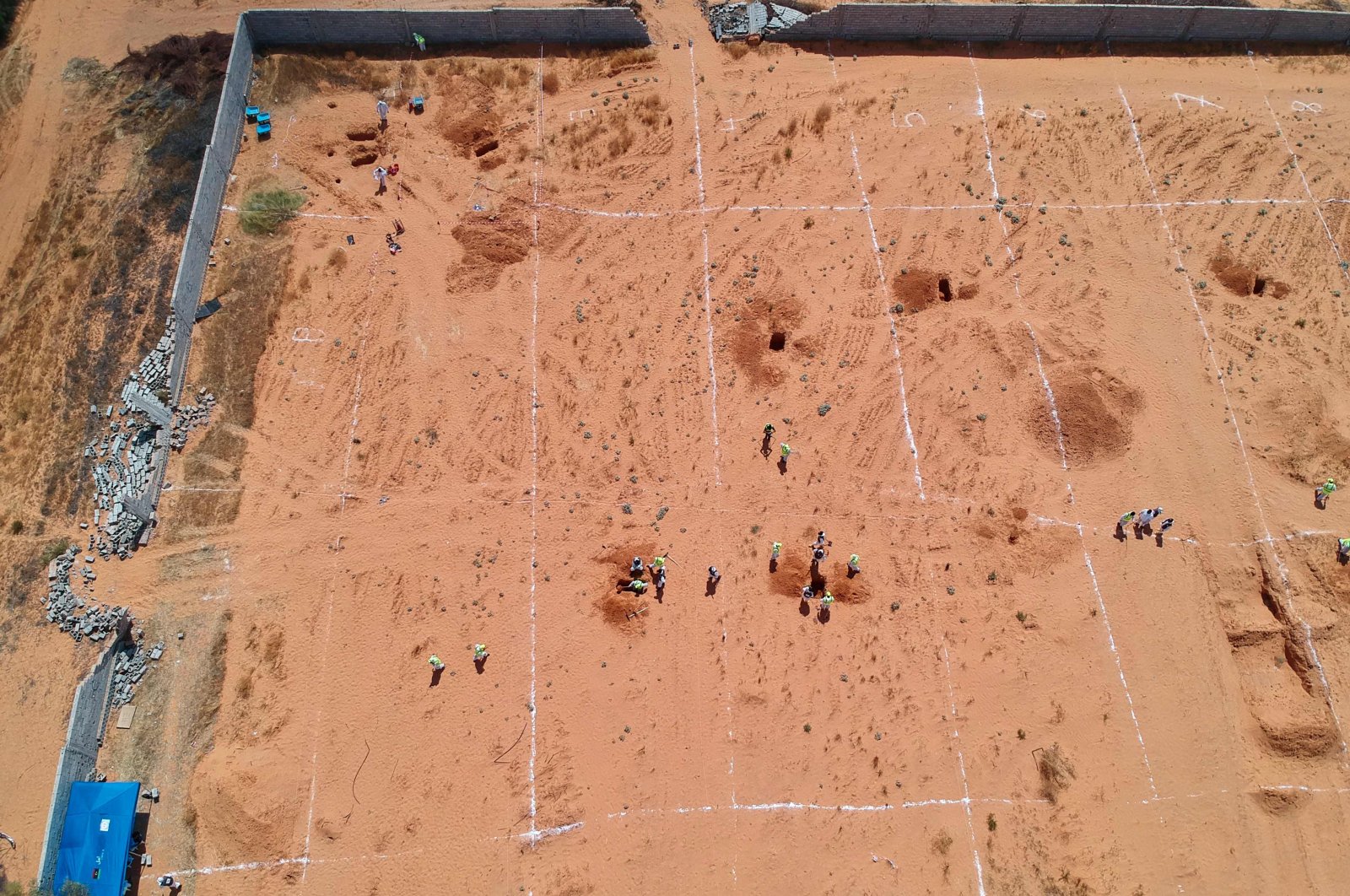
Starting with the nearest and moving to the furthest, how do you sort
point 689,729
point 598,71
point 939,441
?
point 689,729
point 939,441
point 598,71

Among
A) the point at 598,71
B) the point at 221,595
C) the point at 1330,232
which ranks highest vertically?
the point at 598,71

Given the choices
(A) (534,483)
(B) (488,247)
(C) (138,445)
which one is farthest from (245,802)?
(B) (488,247)

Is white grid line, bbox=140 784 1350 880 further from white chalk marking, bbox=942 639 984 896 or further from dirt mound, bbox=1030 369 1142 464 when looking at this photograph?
dirt mound, bbox=1030 369 1142 464

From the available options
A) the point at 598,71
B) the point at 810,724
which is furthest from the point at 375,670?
the point at 598,71

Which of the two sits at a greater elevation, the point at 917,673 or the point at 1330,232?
the point at 1330,232

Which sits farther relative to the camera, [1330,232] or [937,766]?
[1330,232]

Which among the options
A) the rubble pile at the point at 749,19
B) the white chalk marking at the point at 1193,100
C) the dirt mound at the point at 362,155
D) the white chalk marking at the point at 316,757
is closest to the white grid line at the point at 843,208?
the white chalk marking at the point at 1193,100

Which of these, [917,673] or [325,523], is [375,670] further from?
[917,673]
